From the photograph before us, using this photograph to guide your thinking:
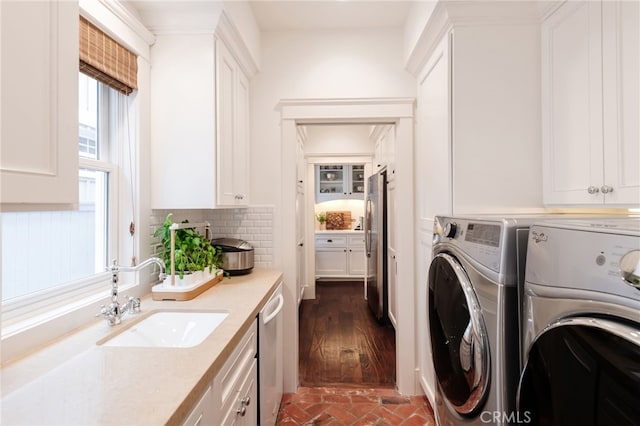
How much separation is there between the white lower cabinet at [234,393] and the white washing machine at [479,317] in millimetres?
844

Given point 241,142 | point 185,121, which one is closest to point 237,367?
point 185,121

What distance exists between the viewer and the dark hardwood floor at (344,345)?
245 centimetres

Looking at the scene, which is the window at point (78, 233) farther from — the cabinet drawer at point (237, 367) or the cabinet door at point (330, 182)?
the cabinet door at point (330, 182)

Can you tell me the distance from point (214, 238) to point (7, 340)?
1.39 meters

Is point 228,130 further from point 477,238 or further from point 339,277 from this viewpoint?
point 339,277

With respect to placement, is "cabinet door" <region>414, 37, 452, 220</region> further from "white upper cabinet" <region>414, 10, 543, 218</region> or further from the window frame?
the window frame

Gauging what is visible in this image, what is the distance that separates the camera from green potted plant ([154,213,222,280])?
1.63m

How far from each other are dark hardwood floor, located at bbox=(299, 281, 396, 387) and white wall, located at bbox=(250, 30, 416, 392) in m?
0.40

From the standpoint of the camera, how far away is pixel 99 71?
139cm

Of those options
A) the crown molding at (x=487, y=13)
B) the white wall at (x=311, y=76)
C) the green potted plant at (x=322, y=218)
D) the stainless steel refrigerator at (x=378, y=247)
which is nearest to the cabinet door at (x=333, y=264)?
the green potted plant at (x=322, y=218)

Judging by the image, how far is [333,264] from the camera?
18.2ft

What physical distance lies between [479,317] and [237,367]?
3.02 feet

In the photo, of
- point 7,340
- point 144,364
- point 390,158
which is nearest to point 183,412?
point 144,364

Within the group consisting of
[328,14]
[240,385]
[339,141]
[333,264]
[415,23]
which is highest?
[328,14]
